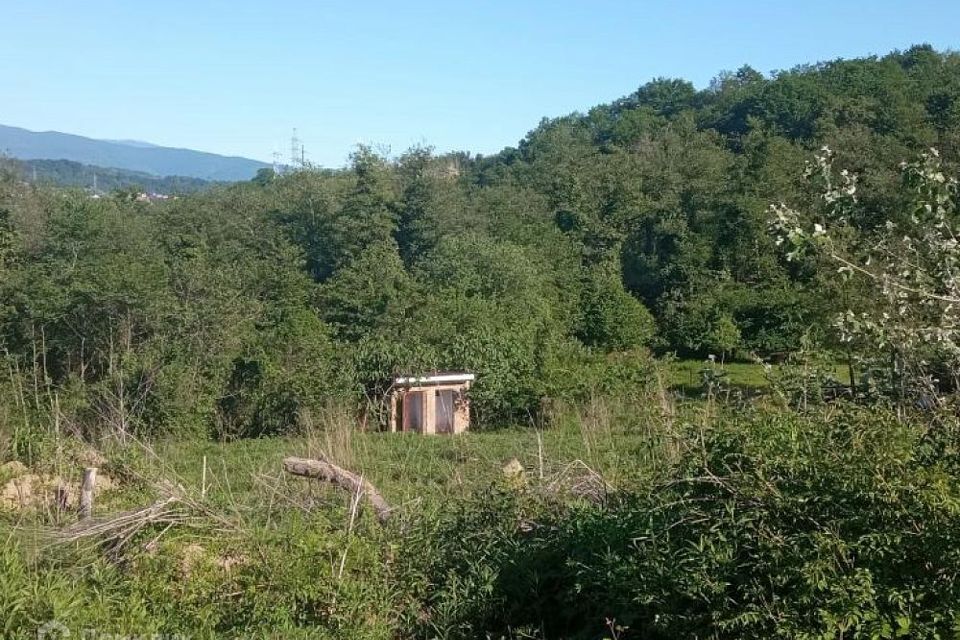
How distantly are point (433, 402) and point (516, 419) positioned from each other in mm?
1522

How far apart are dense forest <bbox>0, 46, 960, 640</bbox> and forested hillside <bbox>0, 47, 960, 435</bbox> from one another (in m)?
0.11

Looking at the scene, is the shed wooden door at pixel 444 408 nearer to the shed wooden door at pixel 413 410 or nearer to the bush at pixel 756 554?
the shed wooden door at pixel 413 410

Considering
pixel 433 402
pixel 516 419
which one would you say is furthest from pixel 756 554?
pixel 516 419

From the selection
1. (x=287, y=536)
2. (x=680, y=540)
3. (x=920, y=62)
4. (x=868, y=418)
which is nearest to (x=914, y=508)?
(x=868, y=418)

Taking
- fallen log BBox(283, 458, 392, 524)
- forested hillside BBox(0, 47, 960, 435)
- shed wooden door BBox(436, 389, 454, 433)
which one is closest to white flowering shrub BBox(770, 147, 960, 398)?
forested hillside BBox(0, 47, 960, 435)

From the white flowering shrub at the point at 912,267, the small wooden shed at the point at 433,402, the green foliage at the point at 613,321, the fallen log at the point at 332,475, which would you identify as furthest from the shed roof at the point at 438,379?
the white flowering shrub at the point at 912,267

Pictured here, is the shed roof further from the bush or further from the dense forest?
the bush

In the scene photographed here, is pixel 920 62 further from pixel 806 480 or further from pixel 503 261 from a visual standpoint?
pixel 806 480

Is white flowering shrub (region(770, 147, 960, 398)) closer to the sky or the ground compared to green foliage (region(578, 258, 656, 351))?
closer to the sky

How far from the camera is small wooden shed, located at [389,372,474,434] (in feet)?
48.9

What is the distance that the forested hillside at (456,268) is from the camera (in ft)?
50.4

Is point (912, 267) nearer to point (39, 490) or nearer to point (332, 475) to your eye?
point (332, 475)

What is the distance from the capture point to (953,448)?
3555 mm

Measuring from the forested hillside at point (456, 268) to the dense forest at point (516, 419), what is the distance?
0.11 meters
